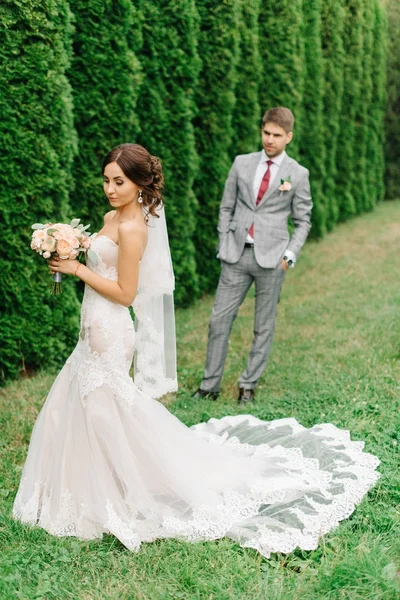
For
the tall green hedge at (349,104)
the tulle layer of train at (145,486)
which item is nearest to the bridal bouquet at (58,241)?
the tulle layer of train at (145,486)

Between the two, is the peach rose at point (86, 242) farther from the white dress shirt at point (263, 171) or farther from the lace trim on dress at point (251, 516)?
the white dress shirt at point (263, 171)

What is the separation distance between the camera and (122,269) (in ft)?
11.6

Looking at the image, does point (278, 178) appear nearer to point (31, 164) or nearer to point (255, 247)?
point (255, 247)

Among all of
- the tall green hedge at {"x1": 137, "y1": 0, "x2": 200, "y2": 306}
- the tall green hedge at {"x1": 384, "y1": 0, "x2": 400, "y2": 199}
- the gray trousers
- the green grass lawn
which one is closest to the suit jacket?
the gray trousers

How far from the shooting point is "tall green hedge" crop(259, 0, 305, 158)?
398 inches

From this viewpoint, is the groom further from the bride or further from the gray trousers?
the bride

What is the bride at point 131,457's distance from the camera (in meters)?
3.51

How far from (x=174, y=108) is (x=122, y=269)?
4596mm

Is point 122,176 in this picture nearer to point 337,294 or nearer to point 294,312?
point 294,312

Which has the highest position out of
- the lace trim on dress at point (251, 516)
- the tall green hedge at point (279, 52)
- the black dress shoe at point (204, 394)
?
the tall green hedge at point (279, 52)

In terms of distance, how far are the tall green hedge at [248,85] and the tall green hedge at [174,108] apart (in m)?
1.44

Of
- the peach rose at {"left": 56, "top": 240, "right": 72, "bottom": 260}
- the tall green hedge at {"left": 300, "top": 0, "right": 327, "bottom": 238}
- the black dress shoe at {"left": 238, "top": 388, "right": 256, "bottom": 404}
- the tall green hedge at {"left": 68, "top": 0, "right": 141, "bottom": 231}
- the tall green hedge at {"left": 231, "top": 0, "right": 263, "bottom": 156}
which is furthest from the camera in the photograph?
the tall green hedge at {"left": 300, "top": 0, "right": 327, "bottom": 238}

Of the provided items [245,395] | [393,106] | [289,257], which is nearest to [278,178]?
[289,257]

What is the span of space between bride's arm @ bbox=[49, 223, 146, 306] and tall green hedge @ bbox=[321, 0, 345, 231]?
33.3 feet
